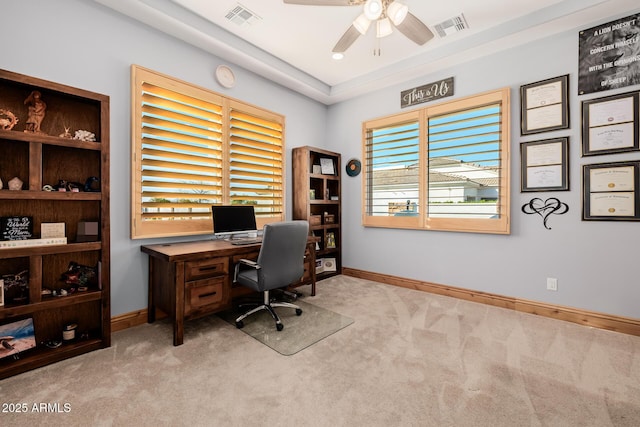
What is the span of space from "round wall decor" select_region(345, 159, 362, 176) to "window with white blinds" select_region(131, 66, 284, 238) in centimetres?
137

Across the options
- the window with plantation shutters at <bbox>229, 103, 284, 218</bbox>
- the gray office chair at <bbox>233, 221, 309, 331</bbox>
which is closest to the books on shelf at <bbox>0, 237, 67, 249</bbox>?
the gray office chair at <bbox>233, 221, 309, 331</bbox>

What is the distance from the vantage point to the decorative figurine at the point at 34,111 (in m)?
2.05

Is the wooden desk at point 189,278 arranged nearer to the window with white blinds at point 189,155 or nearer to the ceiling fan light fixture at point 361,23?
the window with white blinds at point 189,155

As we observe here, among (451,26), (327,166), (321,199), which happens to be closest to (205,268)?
(321,199)

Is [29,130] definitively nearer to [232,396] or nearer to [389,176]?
[232,396]

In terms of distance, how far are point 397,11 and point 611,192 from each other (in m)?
2.51

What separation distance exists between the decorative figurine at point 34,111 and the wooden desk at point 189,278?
120 centimetres

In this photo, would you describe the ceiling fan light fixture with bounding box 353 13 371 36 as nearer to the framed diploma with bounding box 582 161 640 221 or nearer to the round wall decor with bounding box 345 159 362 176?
the round wall decor with bounding box 345 159 362 176

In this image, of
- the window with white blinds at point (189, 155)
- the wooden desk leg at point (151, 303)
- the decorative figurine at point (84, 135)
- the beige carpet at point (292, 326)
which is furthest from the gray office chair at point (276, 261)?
the decorative figurine at point (84, 135)

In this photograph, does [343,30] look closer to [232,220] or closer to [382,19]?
[382,19]

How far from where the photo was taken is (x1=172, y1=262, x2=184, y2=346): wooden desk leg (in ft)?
7.45

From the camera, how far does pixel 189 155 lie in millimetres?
2963

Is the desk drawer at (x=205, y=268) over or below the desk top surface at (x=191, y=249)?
below

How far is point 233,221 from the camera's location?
3141 millimetres
